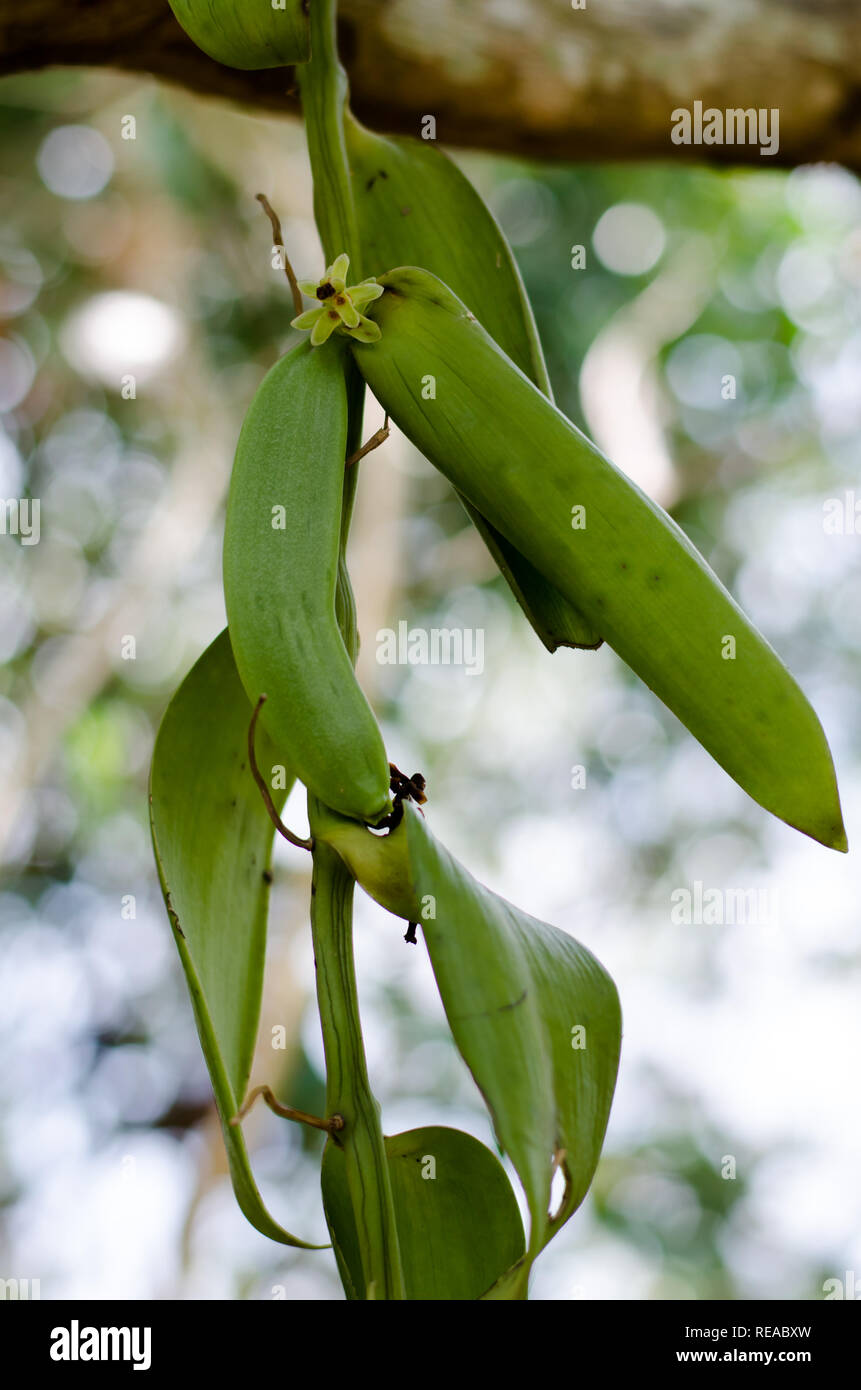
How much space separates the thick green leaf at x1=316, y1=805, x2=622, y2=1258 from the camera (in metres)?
0.26

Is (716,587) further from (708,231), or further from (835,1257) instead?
(835,1257)

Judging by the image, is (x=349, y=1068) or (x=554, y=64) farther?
(x=554, y=64)

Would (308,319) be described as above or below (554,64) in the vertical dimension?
below

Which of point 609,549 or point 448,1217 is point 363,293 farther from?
point 448,1217

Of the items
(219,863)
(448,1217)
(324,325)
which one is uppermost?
(324,325)

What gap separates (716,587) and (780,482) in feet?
6.29

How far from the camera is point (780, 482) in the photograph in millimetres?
2123

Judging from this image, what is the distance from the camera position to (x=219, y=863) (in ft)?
1.17

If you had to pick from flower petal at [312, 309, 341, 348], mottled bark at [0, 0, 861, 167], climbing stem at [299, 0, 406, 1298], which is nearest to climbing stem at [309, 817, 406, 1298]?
climbing stem at [299, 0, 406, 1298]

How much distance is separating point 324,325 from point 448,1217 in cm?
26

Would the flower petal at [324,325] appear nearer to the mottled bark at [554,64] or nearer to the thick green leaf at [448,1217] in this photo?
the thick green leaf at [448,1217]

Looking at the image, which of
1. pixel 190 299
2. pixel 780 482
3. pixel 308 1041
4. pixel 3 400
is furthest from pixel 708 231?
pixel 308 1041

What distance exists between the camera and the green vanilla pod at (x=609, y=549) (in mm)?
310

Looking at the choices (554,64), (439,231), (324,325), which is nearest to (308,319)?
(324,325)
